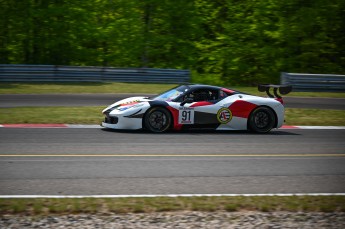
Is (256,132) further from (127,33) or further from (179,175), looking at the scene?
(127,33)

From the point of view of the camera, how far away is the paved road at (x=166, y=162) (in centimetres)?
888

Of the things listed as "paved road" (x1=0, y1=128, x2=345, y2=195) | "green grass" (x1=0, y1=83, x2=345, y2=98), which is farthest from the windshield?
"green grass" (x1=0, y1=83, x2=345, y2=98)

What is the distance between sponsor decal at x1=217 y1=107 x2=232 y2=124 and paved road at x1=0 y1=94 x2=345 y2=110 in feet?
23.0

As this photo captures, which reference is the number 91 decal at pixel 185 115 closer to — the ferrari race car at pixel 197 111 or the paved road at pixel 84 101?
the ferrari race car at pixel 197 111

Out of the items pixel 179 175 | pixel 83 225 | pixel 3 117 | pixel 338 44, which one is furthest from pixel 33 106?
pixel 338 44

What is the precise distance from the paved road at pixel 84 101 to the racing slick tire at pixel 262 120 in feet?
23.0

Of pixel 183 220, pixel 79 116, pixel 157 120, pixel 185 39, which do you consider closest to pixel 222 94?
pixel 157 120

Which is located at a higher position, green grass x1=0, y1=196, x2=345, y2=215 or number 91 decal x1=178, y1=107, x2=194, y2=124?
number 91 decal x1=178, y1=107, x2=194, y2=124

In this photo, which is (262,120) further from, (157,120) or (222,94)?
(157,120)

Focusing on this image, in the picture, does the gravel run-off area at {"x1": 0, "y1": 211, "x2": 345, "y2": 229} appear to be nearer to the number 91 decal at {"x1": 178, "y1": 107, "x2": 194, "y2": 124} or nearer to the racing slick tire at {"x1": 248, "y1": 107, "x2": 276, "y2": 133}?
the number 91 decal at {"x1": 178, "y1": 107, "x2": 194, "y2": 124}

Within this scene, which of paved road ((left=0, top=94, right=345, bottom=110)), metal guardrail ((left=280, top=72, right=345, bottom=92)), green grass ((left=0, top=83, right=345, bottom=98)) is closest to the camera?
paved road ((left=0, top=94, right=345, bottom=110))

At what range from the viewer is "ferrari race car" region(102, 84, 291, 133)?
14672 millimetres

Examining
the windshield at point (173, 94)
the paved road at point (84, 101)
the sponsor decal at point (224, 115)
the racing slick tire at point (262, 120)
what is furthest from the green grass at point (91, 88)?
the sponsor decal at point (224, 115)

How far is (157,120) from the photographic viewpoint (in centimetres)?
1476
